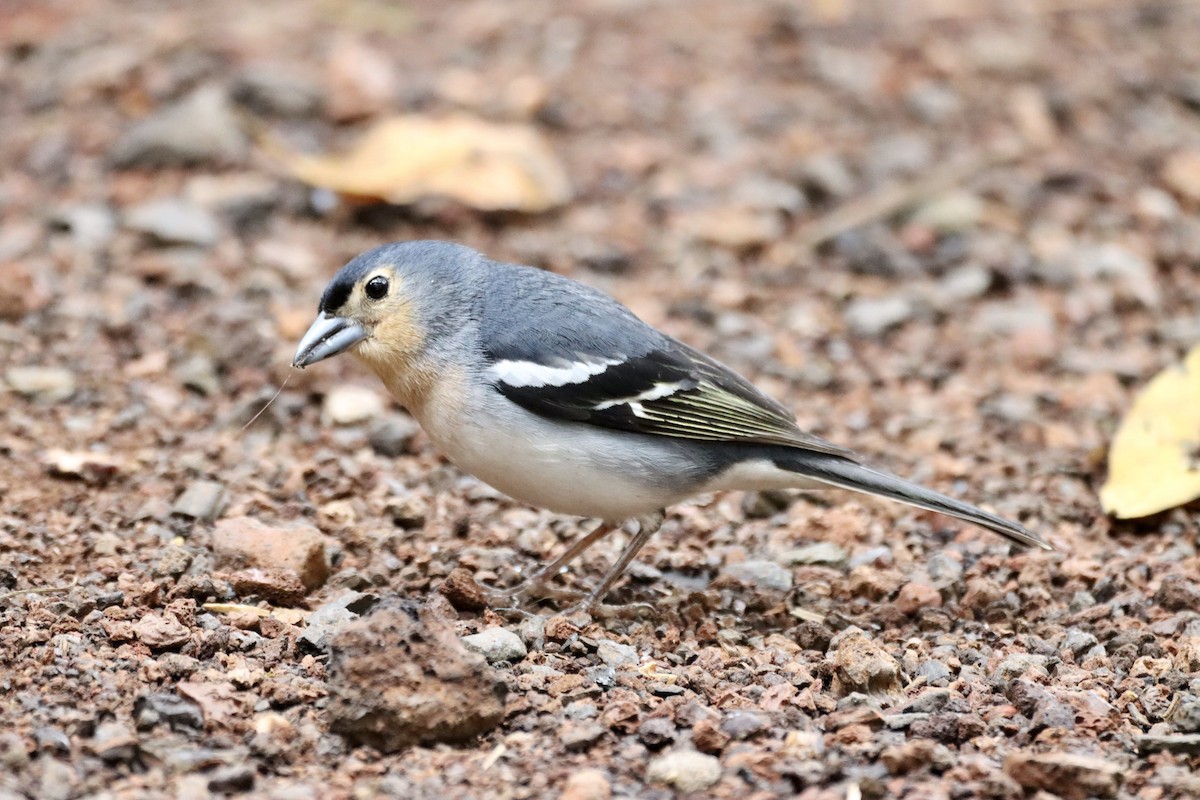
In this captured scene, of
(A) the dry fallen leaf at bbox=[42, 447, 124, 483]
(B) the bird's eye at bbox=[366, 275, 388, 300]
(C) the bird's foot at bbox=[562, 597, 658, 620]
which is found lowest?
(C) the bird's foot at bbox=[562, 597, 658, 620]

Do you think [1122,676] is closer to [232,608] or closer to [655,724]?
[655,724]

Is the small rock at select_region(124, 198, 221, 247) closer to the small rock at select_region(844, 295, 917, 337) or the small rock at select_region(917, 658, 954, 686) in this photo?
the small rock at select_region(844, 295, 917, 337)

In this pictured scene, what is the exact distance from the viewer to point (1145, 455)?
5945mm

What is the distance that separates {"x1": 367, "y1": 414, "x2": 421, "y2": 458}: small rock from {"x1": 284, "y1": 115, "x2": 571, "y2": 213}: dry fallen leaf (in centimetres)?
200

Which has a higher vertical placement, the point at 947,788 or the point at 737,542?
the point at 947,788

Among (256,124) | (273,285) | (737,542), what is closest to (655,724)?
(737,542)

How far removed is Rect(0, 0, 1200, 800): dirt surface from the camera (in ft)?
13.0

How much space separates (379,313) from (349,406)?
1.27 metres

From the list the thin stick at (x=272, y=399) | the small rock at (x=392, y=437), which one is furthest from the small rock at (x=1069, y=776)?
the thin stick at (x=272, y=399)

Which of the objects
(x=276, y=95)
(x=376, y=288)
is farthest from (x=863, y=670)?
(x=276, y=95)

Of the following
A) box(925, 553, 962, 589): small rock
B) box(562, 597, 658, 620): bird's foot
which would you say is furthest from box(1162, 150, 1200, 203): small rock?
box(562, 597, 658, 620): bird's foot

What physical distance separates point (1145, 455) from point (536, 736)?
123 inches

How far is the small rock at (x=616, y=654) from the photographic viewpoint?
4.61m

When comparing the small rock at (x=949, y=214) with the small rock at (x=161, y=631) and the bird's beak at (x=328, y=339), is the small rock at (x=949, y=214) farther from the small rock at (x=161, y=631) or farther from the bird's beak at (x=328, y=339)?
the small rock at (x=161, y=631)
